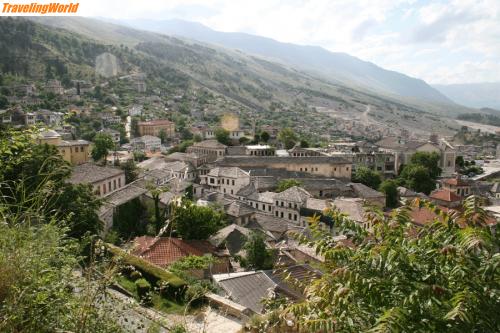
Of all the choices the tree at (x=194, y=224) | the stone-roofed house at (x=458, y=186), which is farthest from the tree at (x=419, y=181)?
the tree at (x=194, y=224)

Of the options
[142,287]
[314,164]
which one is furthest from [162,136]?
[142,287]

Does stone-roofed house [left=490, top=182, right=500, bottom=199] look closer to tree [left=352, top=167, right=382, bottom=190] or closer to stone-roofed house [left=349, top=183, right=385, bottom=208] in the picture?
tree [left=352, top=167, right=382, bottom=190]

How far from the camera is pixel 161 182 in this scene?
3578 cm

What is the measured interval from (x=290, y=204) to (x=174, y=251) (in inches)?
761

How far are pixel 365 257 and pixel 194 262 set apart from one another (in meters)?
11.2

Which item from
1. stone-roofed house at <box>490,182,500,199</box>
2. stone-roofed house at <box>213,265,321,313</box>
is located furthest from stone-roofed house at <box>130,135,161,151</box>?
stone-roofed house at <box>213,265,321,313</box>

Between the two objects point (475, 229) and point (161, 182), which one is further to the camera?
point (161, 182)

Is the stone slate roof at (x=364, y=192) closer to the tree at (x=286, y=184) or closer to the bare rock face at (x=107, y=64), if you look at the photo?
the tree at (x=286, y=184)

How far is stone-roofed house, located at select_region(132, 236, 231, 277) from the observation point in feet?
55.2

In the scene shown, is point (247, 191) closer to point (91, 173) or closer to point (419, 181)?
point (91, 173)

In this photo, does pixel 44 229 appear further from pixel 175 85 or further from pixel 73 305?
pixel 175 85

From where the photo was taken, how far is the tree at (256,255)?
66.5 feet

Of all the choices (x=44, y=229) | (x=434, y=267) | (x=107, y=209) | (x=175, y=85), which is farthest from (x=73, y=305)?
(x=175, y=85)

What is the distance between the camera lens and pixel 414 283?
13.1 ft
